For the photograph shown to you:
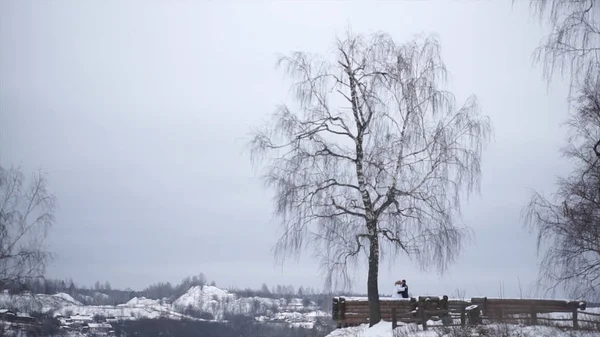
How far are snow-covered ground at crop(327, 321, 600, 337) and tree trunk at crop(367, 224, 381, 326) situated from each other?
0.61m

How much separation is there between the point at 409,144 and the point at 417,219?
269cm

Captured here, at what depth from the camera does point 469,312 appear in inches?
757

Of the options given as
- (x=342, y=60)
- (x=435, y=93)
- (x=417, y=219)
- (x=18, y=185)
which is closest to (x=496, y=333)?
(x=417, y=219)

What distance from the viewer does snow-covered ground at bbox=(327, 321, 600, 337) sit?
15.2 meters

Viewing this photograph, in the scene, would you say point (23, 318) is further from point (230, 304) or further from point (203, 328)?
point (230, 304)

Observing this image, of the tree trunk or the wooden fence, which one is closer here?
the wooden fence

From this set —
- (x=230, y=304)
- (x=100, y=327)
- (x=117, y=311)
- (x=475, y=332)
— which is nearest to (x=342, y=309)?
(x=475, y=332)

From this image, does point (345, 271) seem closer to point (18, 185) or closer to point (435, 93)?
point (435, 93)

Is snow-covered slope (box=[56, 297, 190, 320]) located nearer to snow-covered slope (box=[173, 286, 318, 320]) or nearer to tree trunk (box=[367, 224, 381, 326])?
snow-covered slope (box=[173, 286, 318, 320])

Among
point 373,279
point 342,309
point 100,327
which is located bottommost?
point 100,327

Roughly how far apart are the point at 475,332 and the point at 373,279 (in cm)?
618

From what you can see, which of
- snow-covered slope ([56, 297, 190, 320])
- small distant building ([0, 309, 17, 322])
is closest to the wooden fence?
small distant building ([0, 309, 17, 322])

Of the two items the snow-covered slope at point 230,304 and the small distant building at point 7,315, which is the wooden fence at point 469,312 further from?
the snow-covered slope at point 230,304

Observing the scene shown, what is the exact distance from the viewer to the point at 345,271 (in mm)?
21609
